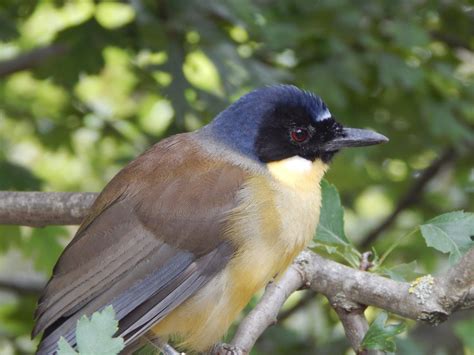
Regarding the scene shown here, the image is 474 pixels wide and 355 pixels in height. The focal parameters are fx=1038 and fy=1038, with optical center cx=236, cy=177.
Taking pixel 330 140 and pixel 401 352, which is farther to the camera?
pixel 401 352

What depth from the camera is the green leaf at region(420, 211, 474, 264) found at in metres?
4.31

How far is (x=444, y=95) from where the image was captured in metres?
6.60

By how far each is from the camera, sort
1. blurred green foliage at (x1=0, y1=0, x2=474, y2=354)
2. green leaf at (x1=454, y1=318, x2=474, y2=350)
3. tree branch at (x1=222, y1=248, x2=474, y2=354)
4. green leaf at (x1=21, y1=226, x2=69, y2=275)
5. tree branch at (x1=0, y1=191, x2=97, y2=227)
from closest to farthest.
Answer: tree branch at (x1=222, y1=248, x2=474, y2=354) < green leaf at (x1=454, y1=318, x2=474, y2=350) < tree branch at (x1=0, y1=191, x2=97, y2=227) < blurred green foliage at (x1=0, y1=0, x2=474, y2=354) < green leaf at (x1=21, y1=226, x2=69, y2=275)

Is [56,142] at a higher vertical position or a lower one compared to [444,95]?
lower

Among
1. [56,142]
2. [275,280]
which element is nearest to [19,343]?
[56,142]

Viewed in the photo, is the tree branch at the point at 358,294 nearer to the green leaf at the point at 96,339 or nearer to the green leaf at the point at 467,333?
the green leaf at the point at 467,333

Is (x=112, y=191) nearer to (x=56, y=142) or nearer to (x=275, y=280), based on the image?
(x=275, y=280)

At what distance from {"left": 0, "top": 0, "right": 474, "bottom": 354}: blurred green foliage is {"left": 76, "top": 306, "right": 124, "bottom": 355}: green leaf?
7.91 feet

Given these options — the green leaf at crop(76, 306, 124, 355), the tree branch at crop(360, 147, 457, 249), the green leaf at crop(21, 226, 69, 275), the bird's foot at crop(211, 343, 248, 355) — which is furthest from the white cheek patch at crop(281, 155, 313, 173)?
the tree branch at crop(360, 147, 457, 249)

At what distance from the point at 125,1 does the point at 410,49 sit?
1711 millimetres

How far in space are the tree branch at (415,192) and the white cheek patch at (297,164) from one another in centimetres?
Result: 231

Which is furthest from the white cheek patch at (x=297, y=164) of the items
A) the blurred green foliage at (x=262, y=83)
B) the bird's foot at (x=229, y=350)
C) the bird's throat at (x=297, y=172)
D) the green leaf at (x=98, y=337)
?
the green leaf at (x=98, y=337)

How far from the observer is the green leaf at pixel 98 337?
9.97 ft

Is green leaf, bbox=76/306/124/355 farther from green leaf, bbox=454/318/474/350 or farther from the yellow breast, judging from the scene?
green leaf, bbox=454/318/474/350
